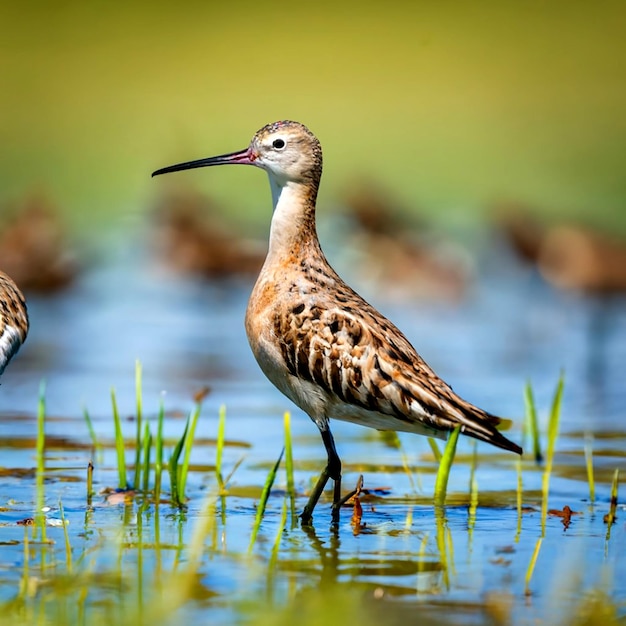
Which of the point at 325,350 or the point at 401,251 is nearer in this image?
the point at 325,350

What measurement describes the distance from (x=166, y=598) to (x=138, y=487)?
228 cm

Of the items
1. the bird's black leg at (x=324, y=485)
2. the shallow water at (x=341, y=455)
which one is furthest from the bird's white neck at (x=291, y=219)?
the shallow water at (x=341, y=455)

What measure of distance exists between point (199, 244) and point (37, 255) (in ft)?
9.65

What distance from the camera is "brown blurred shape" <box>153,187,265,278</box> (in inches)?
811

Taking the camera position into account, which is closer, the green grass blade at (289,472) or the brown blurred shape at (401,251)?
the green grass blade at (289,472)

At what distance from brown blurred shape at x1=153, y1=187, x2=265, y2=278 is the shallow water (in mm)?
1661

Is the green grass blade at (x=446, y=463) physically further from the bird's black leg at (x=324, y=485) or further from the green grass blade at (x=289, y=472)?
the green grass blade at (x=289, y=472)

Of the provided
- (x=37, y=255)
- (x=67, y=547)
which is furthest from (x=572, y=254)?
(x=67, y=547)

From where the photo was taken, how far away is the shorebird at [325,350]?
25.3 ft

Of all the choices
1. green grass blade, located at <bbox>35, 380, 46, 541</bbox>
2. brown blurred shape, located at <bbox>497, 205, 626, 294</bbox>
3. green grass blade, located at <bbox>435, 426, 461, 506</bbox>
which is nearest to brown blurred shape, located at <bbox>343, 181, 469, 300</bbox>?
brown blurred shape, located at <bbox>497, 205, 626, 294</bbox>

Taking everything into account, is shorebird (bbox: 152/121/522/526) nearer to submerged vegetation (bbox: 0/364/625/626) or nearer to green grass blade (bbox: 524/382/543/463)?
submerged vegetation (bbox: 0/364/625/626)

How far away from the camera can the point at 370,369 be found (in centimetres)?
783

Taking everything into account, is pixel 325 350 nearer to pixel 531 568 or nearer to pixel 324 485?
pixel 324 485

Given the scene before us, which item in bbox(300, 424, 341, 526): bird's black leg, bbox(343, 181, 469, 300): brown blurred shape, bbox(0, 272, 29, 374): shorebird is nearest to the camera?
bbox(300, 424, 341, 526): bird's black leg
